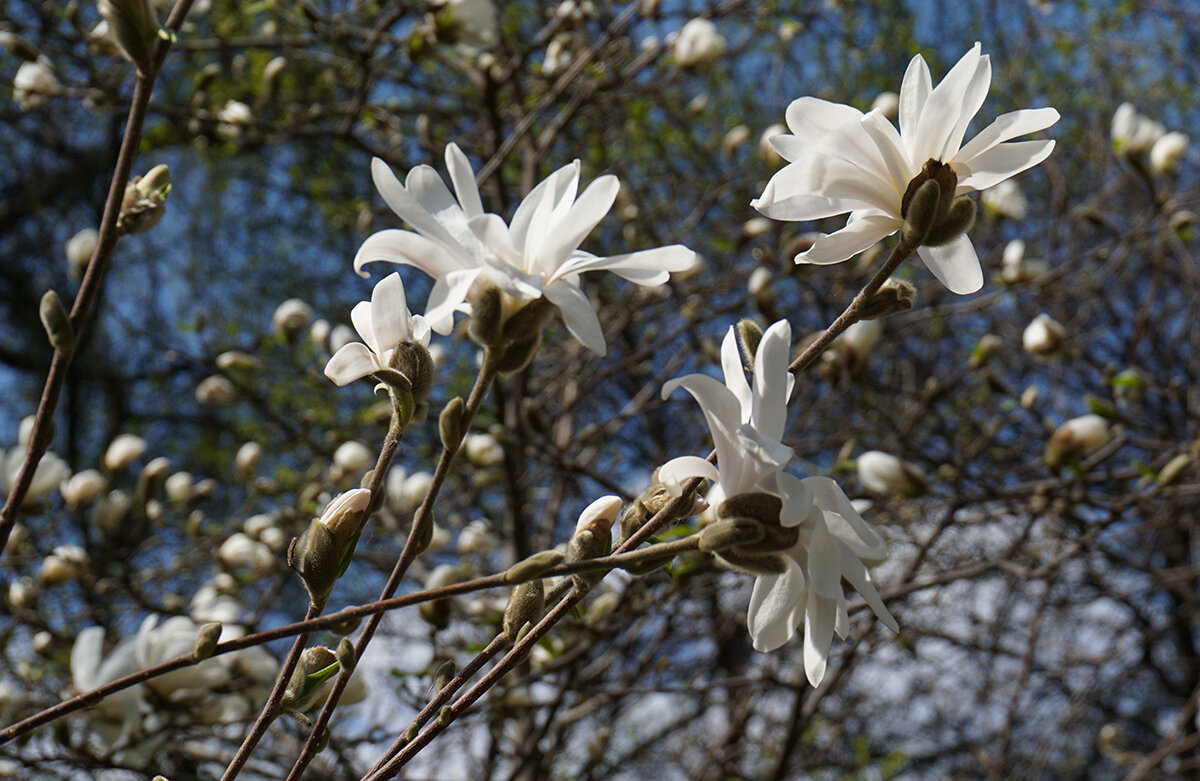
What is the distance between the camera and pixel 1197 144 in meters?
4.86

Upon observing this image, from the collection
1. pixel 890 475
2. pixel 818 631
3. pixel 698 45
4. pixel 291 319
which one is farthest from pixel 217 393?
pixel 818 631

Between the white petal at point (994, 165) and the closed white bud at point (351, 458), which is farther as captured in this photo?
the closed white bud at point (351, 458)

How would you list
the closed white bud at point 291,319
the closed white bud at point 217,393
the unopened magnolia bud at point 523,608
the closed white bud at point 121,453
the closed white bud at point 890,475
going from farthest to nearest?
the closed white bud at point 217,393 → the closed white bud at point 291,319 → the closed white bud at point 121,453 → the closed white bud at point 890,475 → the unopened magnolia bud at point 523,608

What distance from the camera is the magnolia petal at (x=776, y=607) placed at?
1.82ft

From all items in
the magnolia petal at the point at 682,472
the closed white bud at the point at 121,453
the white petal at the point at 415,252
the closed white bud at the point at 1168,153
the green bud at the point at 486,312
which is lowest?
A: the closed white bud at the point at 121,453

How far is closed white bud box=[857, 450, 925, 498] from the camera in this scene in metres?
1.50

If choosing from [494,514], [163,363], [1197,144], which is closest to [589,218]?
[494,514]

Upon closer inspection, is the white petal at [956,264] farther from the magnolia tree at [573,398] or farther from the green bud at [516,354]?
the green bud at [516,354]

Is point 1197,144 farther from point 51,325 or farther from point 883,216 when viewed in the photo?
point 51,325

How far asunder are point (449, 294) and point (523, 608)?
20 cm

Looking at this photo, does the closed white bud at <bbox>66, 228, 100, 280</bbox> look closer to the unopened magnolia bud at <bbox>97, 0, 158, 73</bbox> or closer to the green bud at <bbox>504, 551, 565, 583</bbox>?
the unopened magnolia bud at <bbox>97, 0, 158, 73</bbox>

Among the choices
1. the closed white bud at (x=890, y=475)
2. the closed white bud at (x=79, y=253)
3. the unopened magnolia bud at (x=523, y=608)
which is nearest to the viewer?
the unopened magnolia bud at (x=523, y=608)

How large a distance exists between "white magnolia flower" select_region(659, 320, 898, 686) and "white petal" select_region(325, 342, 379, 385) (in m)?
0.22

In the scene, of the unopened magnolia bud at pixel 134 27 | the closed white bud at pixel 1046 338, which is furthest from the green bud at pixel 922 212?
the closed white bud at pixel 1046 338
